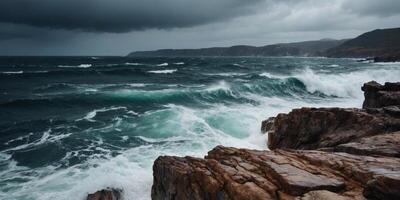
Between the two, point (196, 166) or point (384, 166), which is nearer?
A: point (384, 166)

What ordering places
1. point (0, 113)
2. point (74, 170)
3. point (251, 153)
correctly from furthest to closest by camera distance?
1. point (0, 113)
2. point (74, 170)
3. point (251, 153)

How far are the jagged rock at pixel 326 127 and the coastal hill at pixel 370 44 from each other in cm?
15689

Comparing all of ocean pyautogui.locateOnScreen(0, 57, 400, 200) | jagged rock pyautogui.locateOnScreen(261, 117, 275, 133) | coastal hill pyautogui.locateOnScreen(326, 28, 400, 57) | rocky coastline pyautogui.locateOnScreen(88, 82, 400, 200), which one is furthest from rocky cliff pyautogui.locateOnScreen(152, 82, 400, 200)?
coastal hill pyautogui.locateOnScreen(326, 28, 400, 57)

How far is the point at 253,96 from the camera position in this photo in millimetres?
33781

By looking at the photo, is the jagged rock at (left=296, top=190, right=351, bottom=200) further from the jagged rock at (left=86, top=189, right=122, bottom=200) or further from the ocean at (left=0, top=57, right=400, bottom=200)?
the jagged rock at (left=86, top=189, right=122, bottom=200)

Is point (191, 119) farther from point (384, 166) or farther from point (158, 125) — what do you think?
point (384, 166)

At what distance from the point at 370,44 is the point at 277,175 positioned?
193599mm

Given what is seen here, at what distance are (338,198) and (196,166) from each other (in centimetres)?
376

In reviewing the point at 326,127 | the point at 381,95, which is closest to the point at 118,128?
the point at 326,127

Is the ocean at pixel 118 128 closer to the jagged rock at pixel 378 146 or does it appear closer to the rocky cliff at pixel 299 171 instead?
the rocky cliff at pixel 299 171

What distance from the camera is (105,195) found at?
1173 centimetres

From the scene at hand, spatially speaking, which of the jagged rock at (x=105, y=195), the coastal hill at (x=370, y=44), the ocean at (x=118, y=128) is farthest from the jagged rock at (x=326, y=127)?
the coastal hill at (x=370, y=44)

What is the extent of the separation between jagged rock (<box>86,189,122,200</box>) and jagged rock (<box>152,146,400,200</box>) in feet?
9.68

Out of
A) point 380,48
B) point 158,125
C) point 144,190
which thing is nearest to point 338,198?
point 144,190
